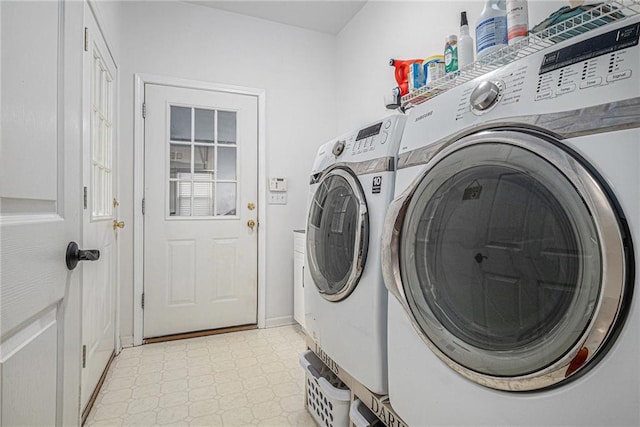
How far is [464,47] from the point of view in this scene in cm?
138

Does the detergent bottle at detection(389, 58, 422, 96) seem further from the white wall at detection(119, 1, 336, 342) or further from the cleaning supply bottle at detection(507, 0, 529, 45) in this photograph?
the white wall at detection(119, 1, 336, 342)

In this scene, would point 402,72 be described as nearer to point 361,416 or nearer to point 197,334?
point 361,416

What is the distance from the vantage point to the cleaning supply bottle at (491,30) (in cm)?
118

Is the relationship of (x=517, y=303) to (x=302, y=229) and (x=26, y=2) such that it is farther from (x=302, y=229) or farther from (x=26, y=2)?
(x=302, y=229)

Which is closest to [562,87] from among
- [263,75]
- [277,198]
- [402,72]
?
[402,72]

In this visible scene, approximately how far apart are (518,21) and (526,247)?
0.87 meters

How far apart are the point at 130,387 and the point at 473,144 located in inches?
82.5

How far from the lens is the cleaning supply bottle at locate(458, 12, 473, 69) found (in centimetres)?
137

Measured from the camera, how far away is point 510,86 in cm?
72

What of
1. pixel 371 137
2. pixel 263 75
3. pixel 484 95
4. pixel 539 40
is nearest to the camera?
pixel 484 95

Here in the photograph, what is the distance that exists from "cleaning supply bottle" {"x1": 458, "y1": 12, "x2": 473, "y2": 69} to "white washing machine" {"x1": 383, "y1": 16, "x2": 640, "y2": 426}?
608mm

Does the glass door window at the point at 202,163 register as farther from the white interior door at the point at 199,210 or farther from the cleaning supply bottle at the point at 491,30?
the cleaning supply bottle at the point at 491,30

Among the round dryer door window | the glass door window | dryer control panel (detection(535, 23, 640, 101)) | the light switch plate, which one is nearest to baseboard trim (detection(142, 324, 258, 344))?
the glass door window

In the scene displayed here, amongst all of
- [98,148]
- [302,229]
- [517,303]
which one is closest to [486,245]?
[517,303]
